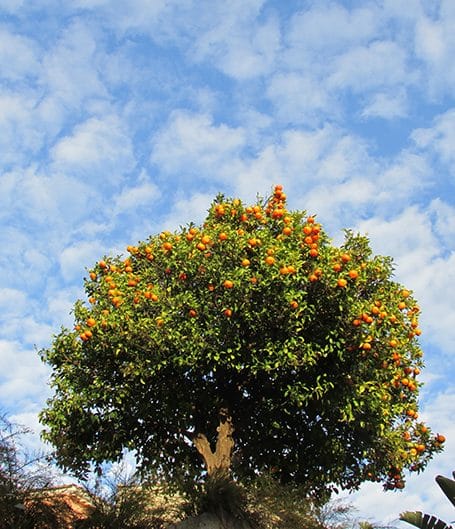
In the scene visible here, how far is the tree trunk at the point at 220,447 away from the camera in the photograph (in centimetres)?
1497

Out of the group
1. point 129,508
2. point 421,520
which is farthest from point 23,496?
point 421,520

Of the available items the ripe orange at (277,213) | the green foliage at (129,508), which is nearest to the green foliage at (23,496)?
the green foliage at (129,508)

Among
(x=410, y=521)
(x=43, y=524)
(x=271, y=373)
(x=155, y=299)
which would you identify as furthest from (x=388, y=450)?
(x=43, y=524)

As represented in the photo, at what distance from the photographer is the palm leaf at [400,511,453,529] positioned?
14602 mm

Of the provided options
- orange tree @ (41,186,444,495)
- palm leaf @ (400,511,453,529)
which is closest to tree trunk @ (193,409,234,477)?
orange tree @ (41,186,444,495)

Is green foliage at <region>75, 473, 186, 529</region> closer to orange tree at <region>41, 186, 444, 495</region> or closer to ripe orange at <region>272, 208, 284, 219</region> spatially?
orange tree at <region>41, 186, 444, 495</region>

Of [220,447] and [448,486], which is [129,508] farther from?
[448,486]

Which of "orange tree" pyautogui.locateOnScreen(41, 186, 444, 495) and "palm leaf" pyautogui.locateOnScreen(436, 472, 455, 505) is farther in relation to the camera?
"palm leaf" pyautogui.locateOnScreen(436, 472, 455, 505)

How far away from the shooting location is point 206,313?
45.9 feet

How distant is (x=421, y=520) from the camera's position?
14680 mm

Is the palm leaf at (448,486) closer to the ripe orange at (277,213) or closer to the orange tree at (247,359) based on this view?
the orange tree at (247,359)

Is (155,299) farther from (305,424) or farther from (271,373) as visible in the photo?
(305,424)

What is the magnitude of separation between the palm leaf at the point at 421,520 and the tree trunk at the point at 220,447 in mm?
4349

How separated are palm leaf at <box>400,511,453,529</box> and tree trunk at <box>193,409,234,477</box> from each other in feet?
14.3
